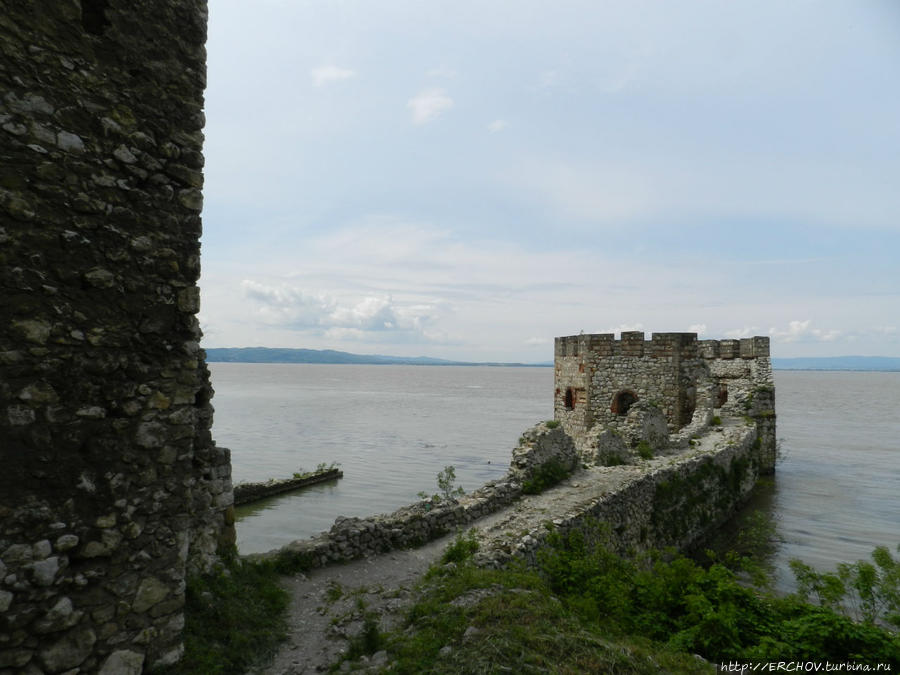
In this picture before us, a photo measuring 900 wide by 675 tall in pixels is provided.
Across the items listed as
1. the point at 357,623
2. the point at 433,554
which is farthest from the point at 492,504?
the point at 357,623

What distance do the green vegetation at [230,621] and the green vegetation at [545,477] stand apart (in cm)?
656

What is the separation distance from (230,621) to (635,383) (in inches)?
667

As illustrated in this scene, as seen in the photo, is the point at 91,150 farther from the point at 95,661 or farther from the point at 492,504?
the point at 492,504

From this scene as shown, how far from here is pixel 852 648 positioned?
236 inches

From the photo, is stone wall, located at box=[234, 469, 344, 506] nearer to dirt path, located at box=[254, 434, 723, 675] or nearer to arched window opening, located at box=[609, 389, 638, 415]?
dirt path, located at box=[254, 434, 723, 675]

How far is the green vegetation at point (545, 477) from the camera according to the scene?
12094mm

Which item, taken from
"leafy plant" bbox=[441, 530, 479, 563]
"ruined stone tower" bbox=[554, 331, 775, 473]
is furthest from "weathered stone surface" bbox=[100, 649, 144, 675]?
"ruined stone tower" bbox=[554, 331, 775, 473]

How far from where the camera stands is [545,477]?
12594 mm

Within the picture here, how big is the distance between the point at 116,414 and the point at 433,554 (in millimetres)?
6328

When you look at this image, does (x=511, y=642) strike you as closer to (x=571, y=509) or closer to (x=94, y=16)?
(x=571, y=509)

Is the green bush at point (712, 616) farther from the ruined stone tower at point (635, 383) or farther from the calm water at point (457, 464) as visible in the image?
the ruined stone tower at point (635, 383)

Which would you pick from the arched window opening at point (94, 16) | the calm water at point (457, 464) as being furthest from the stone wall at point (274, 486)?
the arched window opening at point (94, 16)

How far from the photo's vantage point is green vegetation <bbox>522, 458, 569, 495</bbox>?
12094 mm

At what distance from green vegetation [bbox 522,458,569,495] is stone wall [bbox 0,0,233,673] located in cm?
873
